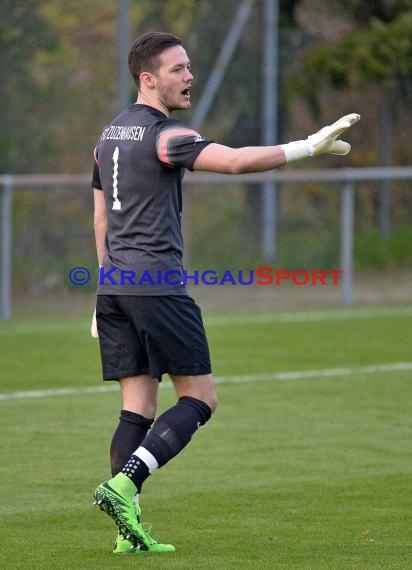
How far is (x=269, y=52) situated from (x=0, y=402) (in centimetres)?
1195

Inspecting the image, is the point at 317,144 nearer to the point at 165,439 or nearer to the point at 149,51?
the point at 149,51

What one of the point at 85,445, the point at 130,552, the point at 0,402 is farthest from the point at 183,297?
the point at 0,402

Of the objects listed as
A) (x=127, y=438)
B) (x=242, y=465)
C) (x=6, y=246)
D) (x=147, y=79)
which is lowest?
(x=242, y=465)

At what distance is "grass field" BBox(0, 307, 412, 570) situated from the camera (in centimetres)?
561

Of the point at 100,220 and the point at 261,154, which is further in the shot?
the point at 100,220

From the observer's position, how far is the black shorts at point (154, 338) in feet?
18.1

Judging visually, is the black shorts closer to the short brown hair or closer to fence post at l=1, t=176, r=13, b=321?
the short brown hair

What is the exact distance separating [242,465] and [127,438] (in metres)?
2.14

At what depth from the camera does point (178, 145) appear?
5.30 meters

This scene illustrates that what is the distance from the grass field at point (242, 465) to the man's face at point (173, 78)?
Answer: 1874 millimetres

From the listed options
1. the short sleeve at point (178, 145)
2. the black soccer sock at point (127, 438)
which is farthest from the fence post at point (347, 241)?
the short sleeve at point (178, 145)

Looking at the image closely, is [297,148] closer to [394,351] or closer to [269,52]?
[394,351]

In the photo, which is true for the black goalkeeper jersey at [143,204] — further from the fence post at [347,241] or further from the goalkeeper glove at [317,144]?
the fence post at [347,241]

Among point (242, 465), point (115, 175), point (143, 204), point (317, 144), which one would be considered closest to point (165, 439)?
point (143, 204)
